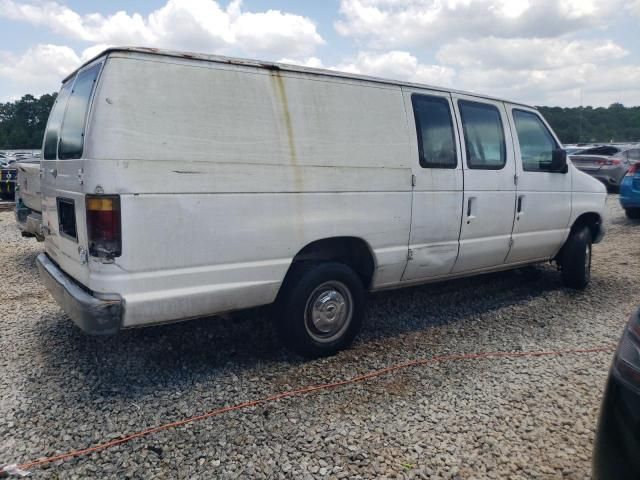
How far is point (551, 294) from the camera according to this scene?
19.4ft

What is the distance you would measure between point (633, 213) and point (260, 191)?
10752 mm

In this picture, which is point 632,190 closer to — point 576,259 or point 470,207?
point 576,259

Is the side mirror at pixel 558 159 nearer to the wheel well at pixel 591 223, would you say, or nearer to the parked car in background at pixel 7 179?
the wheel well at pixel 591 223

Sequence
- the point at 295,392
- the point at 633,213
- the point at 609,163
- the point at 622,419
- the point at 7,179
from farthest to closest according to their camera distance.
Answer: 1. the point at 609,163
2. the point at 7,179
3. the point at 633,213
4. the point at 295,392
5. the point at 622,419

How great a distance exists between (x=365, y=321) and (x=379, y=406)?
1.59m

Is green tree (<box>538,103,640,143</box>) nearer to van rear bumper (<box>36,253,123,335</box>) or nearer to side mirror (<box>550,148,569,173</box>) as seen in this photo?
side mirror (<box>550,148,569,173</box>)

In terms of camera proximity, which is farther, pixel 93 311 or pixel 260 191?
pixel 260 191

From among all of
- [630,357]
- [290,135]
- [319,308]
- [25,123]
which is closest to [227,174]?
[290,135]

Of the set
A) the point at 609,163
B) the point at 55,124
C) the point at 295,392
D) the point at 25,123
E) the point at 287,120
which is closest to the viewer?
the point at 295,392

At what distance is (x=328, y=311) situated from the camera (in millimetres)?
3969

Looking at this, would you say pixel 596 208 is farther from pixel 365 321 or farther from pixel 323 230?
pixel 323 230

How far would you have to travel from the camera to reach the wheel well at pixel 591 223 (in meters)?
6.16

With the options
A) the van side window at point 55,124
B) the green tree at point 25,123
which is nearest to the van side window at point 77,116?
the van side window at point 55,124

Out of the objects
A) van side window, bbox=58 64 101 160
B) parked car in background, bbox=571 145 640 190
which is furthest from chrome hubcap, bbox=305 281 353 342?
parked car in background, bbox=571 145 640 190
